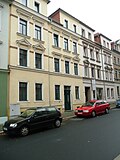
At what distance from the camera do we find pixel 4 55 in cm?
1677

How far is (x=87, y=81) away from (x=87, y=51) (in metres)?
5.09

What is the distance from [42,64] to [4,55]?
503 centimetres

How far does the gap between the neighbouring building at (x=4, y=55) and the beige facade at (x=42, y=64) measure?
0.45 meters

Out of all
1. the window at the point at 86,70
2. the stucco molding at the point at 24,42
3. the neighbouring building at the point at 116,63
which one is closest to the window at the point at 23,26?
the stucco molding at the point at 24,42

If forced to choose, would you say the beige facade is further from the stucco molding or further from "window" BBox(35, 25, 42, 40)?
"window" BBox(35, 25, 42, 40)

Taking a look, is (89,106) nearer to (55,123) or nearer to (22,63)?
(55,123)

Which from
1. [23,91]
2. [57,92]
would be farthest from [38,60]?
[57,92]

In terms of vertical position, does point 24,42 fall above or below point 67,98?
above

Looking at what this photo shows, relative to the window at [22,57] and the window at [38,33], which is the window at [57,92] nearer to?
the window at [22,57]

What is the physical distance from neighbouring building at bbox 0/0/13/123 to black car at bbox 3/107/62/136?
14.3 feet

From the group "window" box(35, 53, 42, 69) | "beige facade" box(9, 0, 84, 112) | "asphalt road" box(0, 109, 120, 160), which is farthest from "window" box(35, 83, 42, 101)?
"asphalt road" box(0, 109, 120, 160)

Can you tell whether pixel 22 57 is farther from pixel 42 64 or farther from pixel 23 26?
pixel 23 26

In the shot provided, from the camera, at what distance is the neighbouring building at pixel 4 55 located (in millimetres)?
16094

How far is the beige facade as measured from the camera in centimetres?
1778
